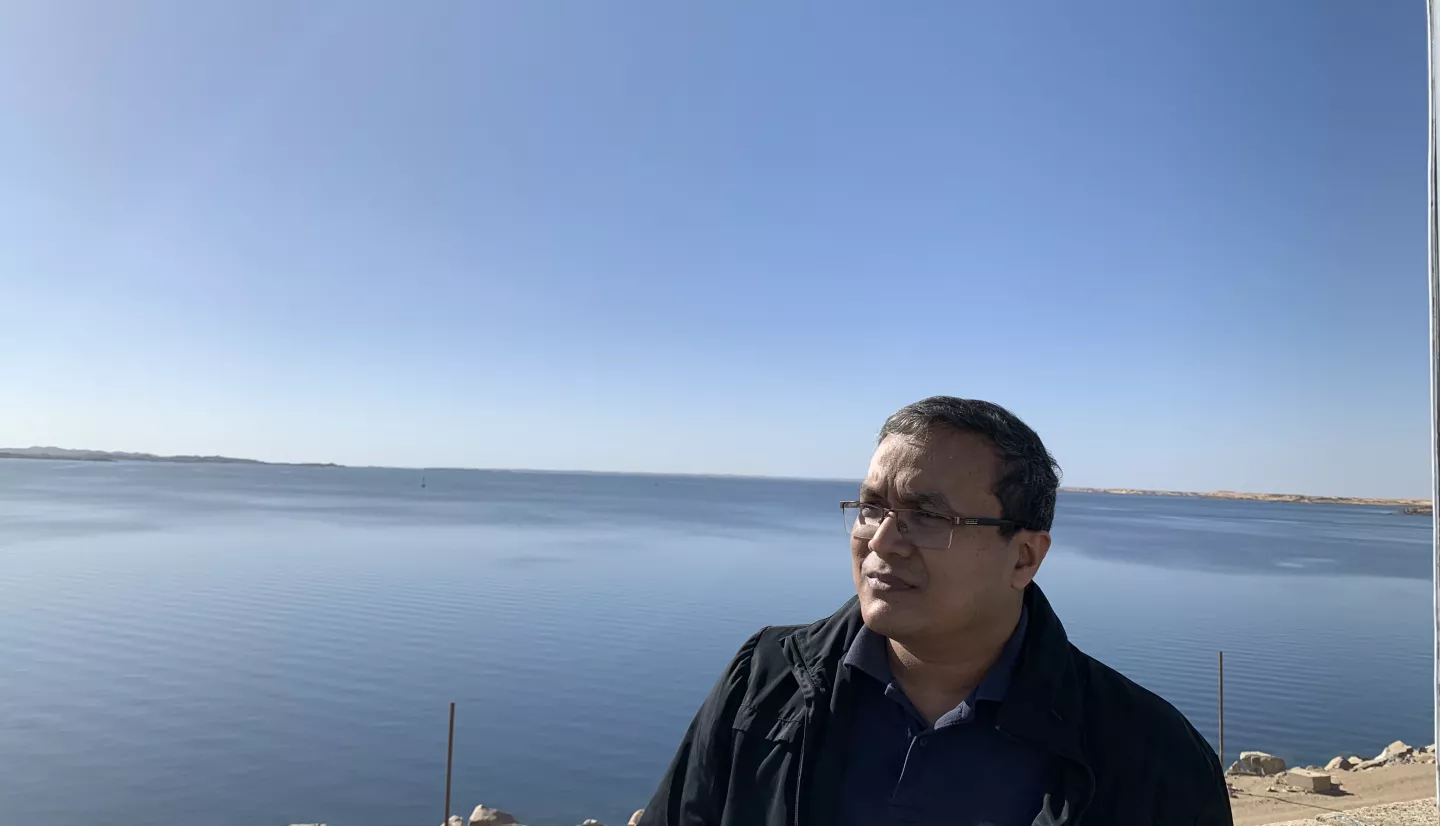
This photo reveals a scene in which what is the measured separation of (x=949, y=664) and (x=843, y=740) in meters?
0.29

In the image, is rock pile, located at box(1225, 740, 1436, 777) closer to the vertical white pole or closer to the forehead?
the vertical white pole

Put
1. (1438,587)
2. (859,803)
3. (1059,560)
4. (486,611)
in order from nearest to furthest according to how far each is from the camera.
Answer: (859,803) → (1438,587) → (486,611) → (1059,560)

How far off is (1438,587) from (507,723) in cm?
1549

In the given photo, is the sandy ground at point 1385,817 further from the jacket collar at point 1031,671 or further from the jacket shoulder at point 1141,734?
the jacket collar at point 1031,671

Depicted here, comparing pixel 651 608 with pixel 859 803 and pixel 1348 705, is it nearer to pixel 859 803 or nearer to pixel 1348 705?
pixel 1348 705

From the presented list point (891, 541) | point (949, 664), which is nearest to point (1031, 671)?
point (949, 664)

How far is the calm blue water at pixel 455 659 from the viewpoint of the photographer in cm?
1379

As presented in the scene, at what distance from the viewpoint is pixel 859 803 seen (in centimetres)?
170

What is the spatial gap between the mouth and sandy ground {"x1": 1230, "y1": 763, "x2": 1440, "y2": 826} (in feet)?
34.0

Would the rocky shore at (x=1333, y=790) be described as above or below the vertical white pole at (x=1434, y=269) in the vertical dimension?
below

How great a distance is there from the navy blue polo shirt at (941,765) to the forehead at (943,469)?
36 centimetres

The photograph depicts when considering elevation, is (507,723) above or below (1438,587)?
below

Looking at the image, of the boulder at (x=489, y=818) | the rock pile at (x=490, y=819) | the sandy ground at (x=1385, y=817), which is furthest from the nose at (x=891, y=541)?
the boulder at (x=489, y=818)

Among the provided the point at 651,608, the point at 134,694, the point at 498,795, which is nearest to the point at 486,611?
the point at 651,608
